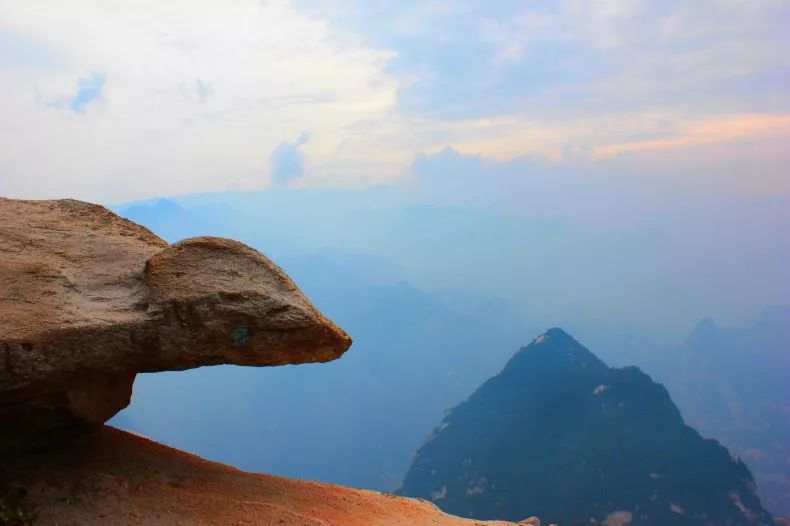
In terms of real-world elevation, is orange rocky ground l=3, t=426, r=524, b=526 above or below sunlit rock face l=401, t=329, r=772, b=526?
above

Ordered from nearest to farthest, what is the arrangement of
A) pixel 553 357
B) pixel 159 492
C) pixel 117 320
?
1. pixel 117 320
2. pixel 159 492
3. pixel 553 357

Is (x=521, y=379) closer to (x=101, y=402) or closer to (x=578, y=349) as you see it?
(x=578, y=349)

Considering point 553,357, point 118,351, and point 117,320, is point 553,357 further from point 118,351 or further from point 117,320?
point 117,320

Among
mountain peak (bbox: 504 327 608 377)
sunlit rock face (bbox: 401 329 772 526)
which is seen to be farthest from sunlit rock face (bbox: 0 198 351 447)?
mountain peak (bbox: 504 327 608 377)

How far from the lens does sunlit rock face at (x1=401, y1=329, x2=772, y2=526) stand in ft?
242

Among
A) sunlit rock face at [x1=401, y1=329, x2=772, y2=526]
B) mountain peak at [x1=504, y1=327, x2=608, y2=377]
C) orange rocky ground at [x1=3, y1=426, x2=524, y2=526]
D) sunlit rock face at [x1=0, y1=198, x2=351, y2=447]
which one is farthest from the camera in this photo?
mountain peak at [x1=504, y1=327, x2=608, y2=377]

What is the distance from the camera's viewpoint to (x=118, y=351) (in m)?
10.1

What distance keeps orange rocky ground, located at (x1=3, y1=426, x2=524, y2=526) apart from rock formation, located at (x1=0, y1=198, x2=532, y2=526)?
0.11 ft

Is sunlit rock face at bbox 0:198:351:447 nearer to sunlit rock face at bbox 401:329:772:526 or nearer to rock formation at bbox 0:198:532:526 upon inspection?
rock formation at bbox 0:198:532:526

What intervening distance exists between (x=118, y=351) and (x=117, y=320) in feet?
1.92

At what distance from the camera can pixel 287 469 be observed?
16975 centimetres

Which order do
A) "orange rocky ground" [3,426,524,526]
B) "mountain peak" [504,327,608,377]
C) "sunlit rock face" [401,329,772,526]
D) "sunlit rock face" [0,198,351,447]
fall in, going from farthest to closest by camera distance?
"mountain peak" [504,327,608,377]
"sunlit rock face" [401,329,772,526]
"orange rocky ground" [3,426,524,526]
"sunlit rock face" [0,198,351,447]

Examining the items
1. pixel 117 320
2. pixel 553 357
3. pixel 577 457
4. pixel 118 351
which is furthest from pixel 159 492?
pixel 553 357

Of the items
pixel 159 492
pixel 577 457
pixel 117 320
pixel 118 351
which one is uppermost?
pixel 117 320
